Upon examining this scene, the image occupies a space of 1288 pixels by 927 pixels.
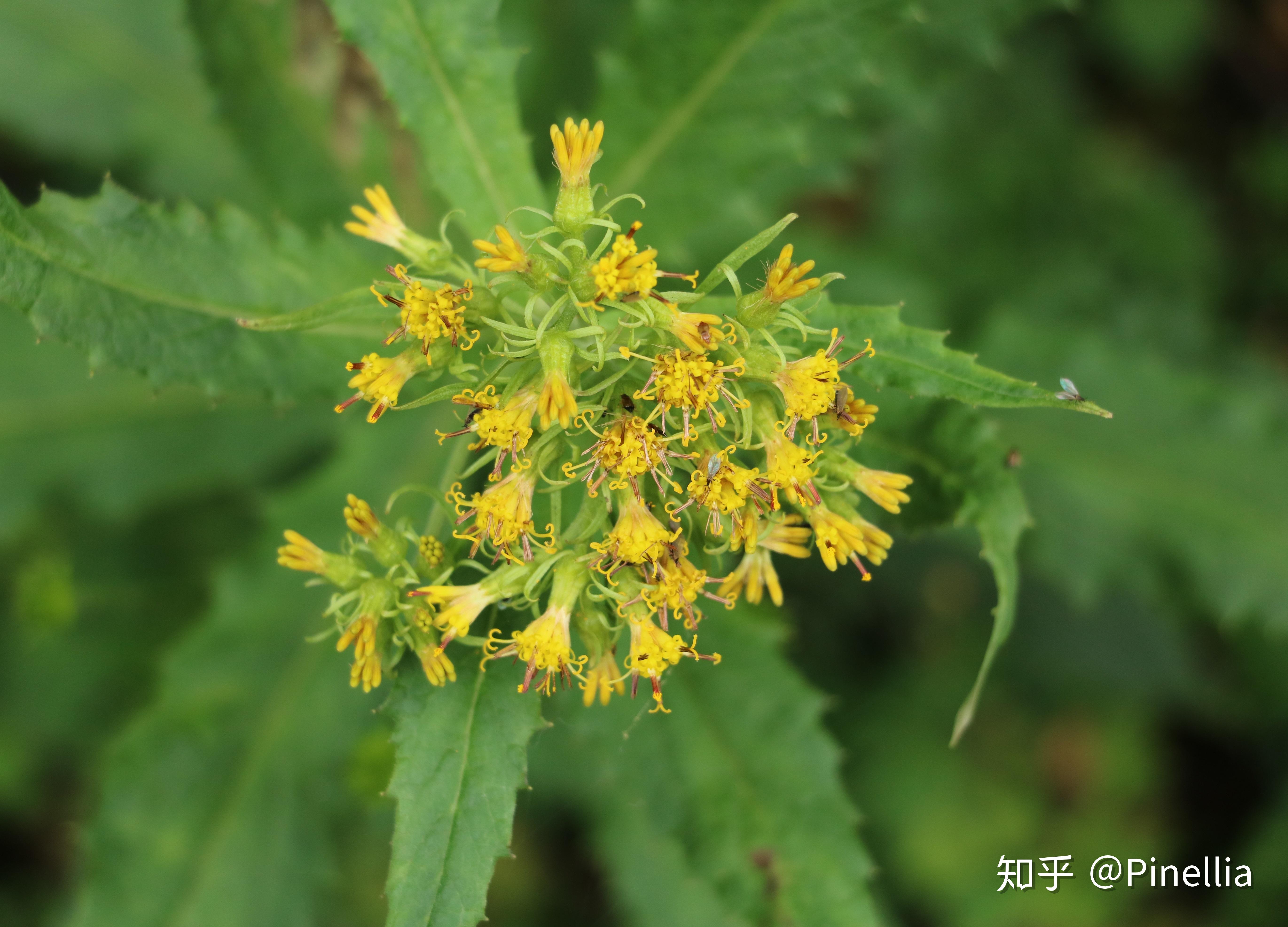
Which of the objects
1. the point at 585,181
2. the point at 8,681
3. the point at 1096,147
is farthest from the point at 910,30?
the point at 8,681

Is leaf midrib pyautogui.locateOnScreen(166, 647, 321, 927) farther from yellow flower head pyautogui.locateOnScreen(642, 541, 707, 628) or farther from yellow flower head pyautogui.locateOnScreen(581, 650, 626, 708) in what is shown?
yellow flower head pyautogui.locateOnScreen(642, 541, 707, 628)

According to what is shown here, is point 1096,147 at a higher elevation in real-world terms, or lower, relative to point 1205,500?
higher

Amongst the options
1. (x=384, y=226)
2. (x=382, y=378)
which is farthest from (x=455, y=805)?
(x=384, y=226)

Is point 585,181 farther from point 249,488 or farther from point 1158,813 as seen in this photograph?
point 1158,813

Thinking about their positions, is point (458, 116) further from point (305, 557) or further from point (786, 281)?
point (305, 557)

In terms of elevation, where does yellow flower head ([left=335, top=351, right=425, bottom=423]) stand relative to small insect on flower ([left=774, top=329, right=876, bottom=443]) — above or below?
below

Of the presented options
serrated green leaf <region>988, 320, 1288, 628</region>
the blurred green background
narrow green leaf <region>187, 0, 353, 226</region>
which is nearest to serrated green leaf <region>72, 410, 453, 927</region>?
the blurred green background

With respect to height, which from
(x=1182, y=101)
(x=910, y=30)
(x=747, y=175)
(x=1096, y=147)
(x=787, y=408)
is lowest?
(x=787, y=408)
